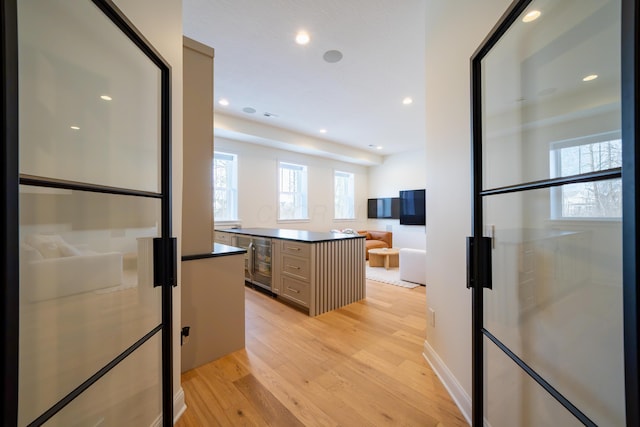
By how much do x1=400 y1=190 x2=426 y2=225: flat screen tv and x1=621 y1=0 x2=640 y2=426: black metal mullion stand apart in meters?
6.67

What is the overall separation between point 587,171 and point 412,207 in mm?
6617

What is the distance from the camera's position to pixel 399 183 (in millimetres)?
7520

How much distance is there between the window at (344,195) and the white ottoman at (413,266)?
345cm

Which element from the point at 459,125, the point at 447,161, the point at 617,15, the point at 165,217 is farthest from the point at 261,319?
the point at 617,15

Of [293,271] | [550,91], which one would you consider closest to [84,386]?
[550,91]

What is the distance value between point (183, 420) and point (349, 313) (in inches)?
73.7

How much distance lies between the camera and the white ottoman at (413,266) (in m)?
4.00

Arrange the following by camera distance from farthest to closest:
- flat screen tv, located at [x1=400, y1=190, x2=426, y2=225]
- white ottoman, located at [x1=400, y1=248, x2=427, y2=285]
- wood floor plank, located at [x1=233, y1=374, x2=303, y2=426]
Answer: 1. flat screen tv, located at [x1=400, y1=190, x2=426, y2=225]
2. white ottoman, located at [x1=400, y1=248, x2=427, y2=285]
3. wood floor plank, located at [x1=233, y1=374, x2=303, y2=426]

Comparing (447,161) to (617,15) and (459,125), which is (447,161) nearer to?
(459,125)

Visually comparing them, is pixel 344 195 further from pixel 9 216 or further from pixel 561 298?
pixel 9 216

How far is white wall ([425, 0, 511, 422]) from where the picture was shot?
143cm

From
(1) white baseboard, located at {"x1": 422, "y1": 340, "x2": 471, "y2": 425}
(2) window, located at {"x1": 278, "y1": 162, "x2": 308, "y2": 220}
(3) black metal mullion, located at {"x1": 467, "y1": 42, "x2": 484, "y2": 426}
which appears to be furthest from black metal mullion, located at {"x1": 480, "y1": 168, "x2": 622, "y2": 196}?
(2) window, located at {"x1": 278, "y1": 162, "x2": 308, "y2": 220}

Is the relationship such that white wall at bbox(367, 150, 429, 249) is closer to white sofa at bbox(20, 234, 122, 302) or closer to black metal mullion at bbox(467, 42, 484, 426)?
black metal mullion at bbox(467, 42, 484, 426)

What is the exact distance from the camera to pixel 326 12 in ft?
7.23
